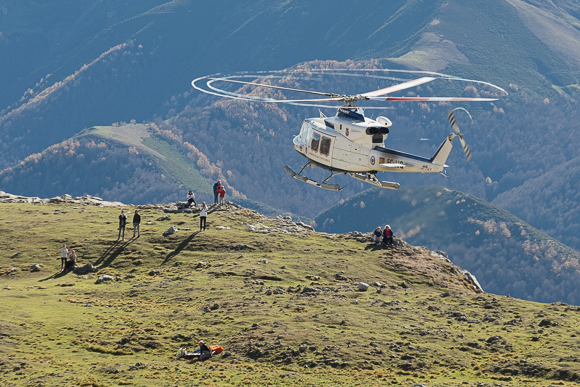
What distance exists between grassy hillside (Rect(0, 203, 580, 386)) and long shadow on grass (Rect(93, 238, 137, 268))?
0.53 ft

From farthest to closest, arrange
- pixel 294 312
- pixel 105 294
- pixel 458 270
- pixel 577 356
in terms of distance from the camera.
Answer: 1. pixel 458 270
2. pixel 105 294
3. pixel 294 312
4. pixel 577 356

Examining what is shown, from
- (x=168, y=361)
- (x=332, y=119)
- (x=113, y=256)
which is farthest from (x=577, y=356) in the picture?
(x=113, y=256)

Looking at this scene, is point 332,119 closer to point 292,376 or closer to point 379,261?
point 379,261

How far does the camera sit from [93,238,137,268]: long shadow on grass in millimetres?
68438

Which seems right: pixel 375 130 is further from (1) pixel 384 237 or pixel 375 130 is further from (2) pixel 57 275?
(2) pixel 57 275

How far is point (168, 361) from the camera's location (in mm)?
47781

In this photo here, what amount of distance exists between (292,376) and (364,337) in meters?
7.62

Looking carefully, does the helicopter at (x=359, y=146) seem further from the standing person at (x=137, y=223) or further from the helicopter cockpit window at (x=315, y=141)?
the standing person at (x=137, y=223)

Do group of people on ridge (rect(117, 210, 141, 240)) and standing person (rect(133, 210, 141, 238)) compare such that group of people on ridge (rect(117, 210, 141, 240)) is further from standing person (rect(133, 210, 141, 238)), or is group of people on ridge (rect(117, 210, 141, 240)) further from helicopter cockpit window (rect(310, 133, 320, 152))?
helicopter cockpit window (rect(310, 133, 320, 152))

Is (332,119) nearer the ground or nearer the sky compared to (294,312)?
nearer the sky

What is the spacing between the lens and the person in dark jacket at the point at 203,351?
48156 millimetres

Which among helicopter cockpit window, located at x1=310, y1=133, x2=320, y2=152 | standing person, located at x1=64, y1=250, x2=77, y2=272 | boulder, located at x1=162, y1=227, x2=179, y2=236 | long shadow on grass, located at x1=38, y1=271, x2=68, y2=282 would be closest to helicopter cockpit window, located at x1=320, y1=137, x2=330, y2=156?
helicopter cockpit window, located at x1=310, y1=133, x2=320, y2=152

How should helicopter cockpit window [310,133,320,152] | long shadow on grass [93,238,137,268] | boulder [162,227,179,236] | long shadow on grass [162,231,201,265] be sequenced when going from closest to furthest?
long shadow on grass [93,238,137,268], long shadow on grass [162,231,201,265], helicopter cockpit window [310,133,320,152], boulder [162,227,179,236]

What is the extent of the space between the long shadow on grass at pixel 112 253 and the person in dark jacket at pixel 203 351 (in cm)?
2172
